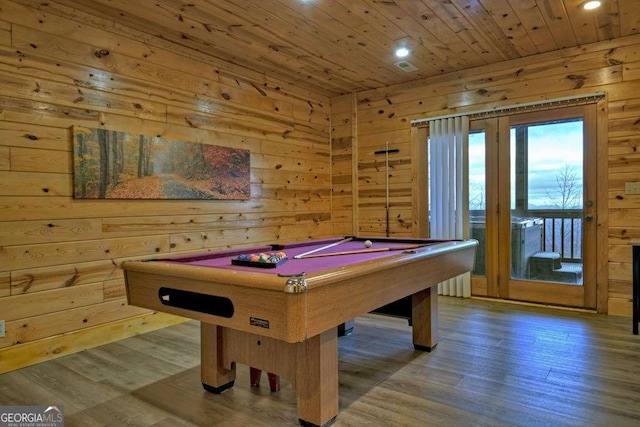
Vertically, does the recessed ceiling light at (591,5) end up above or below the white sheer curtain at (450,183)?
above

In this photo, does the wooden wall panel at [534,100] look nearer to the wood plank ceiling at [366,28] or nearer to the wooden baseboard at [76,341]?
the wood plank ceiling at [366,28]

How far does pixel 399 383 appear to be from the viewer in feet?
7.73

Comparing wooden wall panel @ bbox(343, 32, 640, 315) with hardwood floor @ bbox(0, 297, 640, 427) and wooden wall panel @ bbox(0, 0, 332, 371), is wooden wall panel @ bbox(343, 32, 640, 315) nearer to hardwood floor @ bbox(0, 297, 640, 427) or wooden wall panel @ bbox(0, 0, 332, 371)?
hardwood floor @ bbox(0, 297, 640, 427)

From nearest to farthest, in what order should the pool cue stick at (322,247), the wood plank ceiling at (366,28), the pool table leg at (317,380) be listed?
the pool table leg at (317,380), the pool cue stick at (322,247), the wood plank ceiling at (366,28)

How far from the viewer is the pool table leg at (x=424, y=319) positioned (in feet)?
9.39

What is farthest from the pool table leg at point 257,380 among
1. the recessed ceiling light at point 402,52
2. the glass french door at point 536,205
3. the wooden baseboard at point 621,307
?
the wooden baseboard at point 621,307

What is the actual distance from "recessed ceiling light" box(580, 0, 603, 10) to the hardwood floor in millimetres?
2476

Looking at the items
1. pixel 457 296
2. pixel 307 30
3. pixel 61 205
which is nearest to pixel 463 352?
pixel 457 296

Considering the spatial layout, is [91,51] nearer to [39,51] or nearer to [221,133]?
[39,51]

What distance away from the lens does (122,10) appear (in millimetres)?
2986

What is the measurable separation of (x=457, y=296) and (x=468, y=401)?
2.55 m

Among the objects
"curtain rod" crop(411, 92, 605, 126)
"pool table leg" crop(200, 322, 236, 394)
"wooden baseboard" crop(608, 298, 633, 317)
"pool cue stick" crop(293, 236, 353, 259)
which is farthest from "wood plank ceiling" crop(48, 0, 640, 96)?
"wooden baseboard" crop(608, 298, 633, 317)

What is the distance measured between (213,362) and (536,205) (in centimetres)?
346

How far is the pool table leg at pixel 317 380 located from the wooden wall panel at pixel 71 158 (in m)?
1.95
